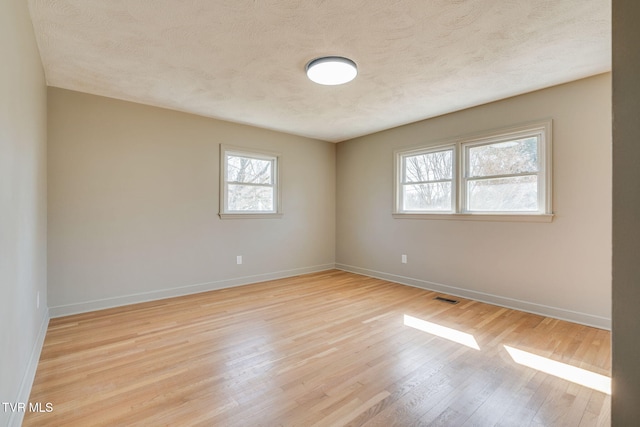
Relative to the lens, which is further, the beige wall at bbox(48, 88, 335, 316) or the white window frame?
the white window frame

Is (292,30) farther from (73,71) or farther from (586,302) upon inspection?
(586,302)

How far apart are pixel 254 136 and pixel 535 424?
4.48 metres

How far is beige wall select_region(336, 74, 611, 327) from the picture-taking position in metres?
2.90

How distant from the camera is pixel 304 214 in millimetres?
5359

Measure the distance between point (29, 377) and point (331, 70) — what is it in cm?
314

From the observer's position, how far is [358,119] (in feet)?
14.1

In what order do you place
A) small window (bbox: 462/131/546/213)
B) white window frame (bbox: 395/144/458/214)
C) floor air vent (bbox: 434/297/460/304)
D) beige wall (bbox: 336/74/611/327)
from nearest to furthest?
beige wall (bbox: 336/74/611/327), small window (bbox: 462/131/546/213), floor air vent (bbox: 434/297/460/304), white window frame (bbox: 395/144/458/214)

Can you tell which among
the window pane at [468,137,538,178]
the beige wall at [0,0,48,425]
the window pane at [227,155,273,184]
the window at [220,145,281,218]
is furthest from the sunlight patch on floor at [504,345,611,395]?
the window pane at [227,155,273,184]

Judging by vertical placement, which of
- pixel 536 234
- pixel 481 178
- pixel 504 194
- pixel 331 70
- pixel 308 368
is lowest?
pixel 308 368

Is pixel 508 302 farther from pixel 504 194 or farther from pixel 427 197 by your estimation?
pixel 427 197

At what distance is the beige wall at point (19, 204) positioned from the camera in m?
1.40

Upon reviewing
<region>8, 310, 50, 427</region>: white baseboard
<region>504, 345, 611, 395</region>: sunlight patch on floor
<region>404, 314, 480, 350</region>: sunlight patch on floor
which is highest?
<region>8, 310, 50, 427</region>: white baseboard

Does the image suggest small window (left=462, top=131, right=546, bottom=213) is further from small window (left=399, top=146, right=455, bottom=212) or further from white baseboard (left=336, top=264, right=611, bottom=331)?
white baseboard (left=336, top=264, right=611, bottom=331)
